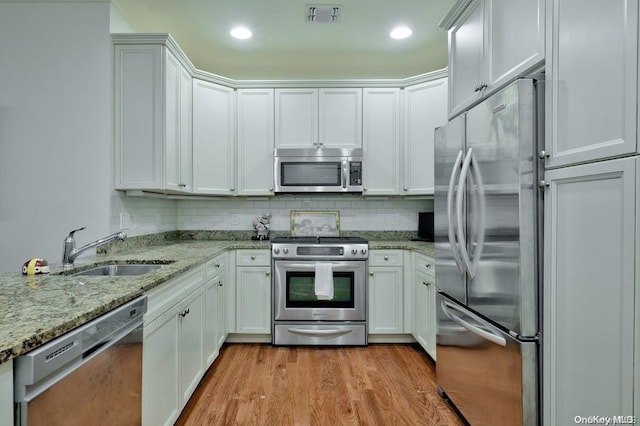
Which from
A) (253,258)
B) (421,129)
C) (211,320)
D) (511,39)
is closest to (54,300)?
(211,320)

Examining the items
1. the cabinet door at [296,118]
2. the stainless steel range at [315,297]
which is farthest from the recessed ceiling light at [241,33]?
the stainless steel range at [315,297]

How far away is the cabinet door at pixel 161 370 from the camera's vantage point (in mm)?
1505

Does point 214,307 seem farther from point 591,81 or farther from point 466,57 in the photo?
point 591,81

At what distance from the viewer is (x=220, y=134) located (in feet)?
10.9

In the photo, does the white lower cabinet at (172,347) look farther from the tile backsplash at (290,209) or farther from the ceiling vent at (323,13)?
the ceiling vent at (323,13)

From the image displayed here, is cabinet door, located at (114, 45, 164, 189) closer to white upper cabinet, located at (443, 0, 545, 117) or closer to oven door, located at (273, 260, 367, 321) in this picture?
oven door, located at (273, 260, 367, 321)

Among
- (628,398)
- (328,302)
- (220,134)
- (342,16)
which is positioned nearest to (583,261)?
(628,398)

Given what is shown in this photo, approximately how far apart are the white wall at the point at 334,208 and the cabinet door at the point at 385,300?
27.2 inches

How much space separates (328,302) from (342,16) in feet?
8.00

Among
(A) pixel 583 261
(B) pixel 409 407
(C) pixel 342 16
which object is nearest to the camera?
(A) pixel 583 261

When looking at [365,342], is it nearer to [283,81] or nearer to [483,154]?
[483,154]

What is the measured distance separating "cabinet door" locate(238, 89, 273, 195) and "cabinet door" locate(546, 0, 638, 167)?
8.23ft

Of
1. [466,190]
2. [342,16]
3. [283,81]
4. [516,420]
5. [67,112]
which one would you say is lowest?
[516,420]

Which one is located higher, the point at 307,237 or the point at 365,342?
the point at 307,237
